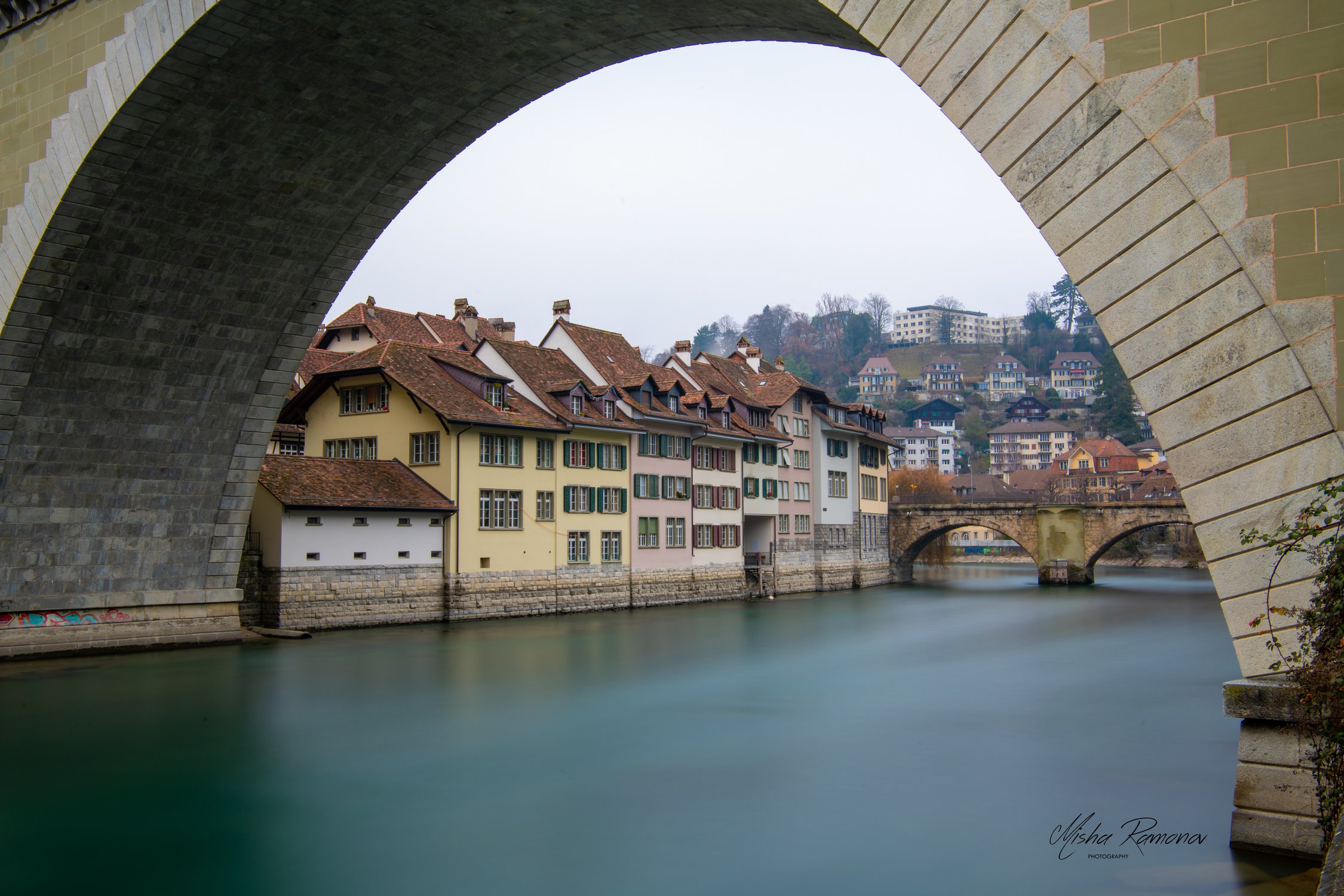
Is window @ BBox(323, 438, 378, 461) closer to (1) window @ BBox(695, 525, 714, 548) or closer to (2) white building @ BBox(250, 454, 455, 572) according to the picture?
(2) white building @ BBox(250, 454, 455, 572)

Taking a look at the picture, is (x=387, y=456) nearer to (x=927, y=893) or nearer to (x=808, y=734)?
(x=808, y=734)

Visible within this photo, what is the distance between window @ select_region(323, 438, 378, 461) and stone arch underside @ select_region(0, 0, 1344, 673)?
9364 mm

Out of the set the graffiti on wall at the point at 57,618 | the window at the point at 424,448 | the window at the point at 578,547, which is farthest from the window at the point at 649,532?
the graffiti on wall at the point at 57,618

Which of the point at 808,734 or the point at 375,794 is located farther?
the point at 808,734

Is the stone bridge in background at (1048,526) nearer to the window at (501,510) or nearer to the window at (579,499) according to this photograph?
the window at (579,499)

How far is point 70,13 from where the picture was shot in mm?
12195

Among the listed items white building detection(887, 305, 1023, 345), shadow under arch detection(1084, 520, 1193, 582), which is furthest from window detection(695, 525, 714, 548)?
white building detection(887, 305, 1023, 345)

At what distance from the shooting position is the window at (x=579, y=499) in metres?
28.4

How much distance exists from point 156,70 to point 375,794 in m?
7.05

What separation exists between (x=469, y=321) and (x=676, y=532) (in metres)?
10.5

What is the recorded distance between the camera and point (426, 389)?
84.0 ft

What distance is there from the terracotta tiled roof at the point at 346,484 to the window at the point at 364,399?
5.25ft

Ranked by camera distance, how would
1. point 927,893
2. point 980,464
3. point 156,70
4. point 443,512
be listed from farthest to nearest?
point 980,464
point 443,512
point 156,70
point 927,893

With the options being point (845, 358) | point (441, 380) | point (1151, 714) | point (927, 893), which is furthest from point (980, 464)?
point (927, 893)
